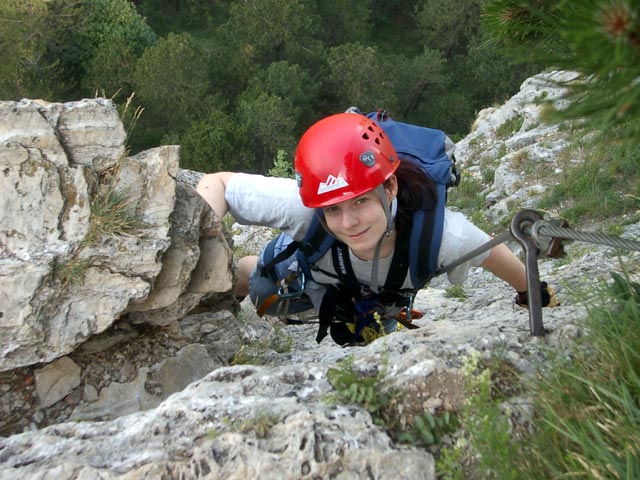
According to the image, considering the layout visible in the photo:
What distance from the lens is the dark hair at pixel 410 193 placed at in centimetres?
347

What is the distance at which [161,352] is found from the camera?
3.80 meters

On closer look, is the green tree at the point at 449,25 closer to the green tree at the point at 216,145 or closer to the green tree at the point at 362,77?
the green tree at the point at 362,77

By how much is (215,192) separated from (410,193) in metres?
1.24

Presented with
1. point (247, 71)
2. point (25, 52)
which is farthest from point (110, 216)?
point (247, 71)

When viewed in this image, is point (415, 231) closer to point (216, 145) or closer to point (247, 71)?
point (216, 145)

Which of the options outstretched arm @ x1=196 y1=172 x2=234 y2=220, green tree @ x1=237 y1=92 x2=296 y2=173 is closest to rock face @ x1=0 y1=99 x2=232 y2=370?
outstretched arm @ x1=196 y1=172 x2=234 y2=220

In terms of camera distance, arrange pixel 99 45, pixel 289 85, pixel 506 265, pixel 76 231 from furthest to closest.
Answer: pixel 99 45, pixel 289 85, pixel 506 265, pixel 76 231

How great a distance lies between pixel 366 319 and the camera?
170 inches

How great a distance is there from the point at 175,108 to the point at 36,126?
2854cm

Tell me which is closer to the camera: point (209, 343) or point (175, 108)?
point (209, 343)

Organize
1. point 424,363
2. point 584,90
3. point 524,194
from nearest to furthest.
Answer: point 584,90 < point 424,363 < point 524,194

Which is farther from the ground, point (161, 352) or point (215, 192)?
point (215, 192)

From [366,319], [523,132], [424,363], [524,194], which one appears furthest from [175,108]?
[424,363]

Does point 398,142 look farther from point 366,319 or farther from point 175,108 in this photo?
point 175,108
